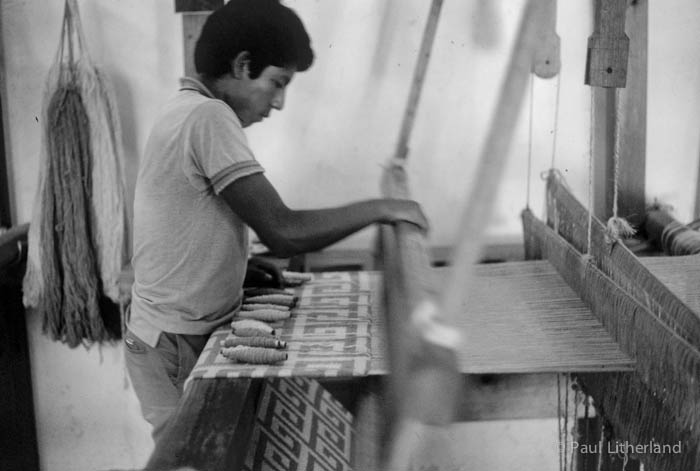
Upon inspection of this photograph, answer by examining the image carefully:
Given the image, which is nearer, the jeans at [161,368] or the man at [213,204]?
the man at [213,204]

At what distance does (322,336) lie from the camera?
198 cm

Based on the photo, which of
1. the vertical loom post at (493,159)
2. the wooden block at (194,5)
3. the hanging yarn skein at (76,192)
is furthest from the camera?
the hanging yarn skein at (76,192)

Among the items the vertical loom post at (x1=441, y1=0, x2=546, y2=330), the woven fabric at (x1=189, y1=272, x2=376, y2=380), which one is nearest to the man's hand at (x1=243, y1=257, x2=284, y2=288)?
the woven fabric at (x1=189, y1=272, x2=376, y2=380)

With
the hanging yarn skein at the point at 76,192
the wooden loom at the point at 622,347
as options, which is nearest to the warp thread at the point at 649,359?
the wooden loom at the point at 622,347

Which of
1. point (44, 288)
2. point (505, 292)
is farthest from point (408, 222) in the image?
point (44, 288)

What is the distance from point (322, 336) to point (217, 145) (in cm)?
57

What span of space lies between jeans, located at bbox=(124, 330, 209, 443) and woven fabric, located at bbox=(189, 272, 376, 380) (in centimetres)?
9

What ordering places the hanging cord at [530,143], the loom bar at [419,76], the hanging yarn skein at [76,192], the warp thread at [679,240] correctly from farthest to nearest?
1. the hanging cord at [530,143]
2. the hanging yarn skein at [76,192]
3. the warp thread at [679,240]
4. the loom bar at [419,76]

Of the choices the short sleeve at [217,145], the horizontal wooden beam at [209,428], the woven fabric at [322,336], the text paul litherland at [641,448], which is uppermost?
the short sleeve at [217,145]

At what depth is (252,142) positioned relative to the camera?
3.03 metres

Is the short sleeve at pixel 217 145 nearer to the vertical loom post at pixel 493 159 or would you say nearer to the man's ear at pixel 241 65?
the man's ear at pixel 241 65

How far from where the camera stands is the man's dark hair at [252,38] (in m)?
1.85

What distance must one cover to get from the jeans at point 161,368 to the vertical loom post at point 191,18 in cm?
110

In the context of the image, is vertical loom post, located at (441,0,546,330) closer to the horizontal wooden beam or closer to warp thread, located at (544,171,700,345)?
the horizontal wooden beam
